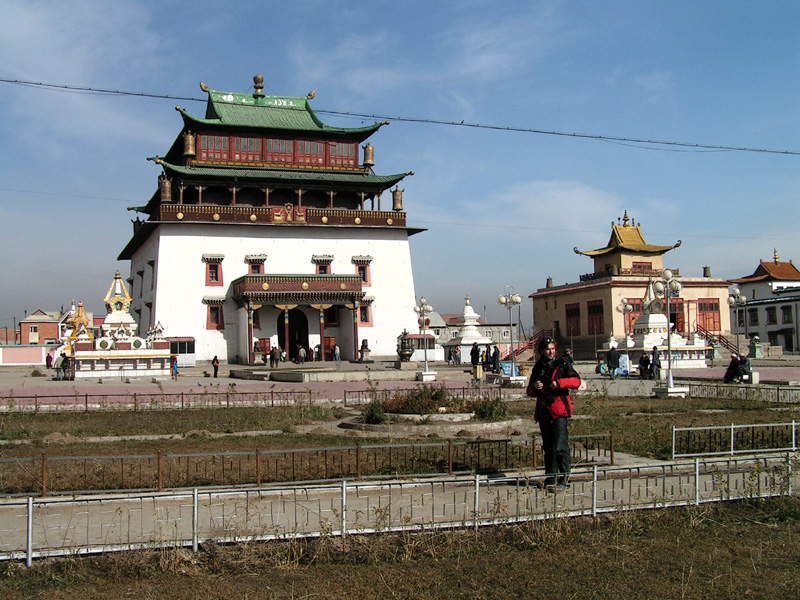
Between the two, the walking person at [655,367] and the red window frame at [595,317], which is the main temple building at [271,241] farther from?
the walking person at [655,367]

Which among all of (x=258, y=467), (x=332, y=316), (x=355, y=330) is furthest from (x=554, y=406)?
(x=332, y=316)

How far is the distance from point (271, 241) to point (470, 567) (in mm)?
44875

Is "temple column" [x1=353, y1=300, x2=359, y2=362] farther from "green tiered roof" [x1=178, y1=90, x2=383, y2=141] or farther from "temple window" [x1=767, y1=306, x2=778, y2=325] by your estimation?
"temple window" [x1=767, y1=306, x2=778, y2=325]

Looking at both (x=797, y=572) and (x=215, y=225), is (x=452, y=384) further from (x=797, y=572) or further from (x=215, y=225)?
(x=215, y=225)

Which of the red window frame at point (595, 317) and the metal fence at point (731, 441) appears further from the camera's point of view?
the red window frame at point (595, 317)

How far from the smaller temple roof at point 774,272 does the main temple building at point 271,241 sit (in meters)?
41.8

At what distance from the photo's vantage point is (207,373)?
122ft

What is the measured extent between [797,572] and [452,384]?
73.2 ft

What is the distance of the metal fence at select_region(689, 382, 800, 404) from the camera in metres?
19.5

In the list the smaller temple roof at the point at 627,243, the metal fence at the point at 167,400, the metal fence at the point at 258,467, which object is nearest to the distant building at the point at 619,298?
the smaller temple roof at the point at 627,243

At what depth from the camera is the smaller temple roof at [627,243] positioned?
59.4m

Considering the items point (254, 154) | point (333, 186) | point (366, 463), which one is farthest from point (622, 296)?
point (366, 463)

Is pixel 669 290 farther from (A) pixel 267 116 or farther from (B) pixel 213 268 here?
(A) pixel 267 116

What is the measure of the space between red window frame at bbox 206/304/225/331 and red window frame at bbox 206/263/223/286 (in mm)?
1563
